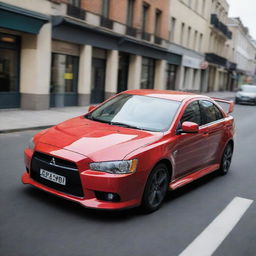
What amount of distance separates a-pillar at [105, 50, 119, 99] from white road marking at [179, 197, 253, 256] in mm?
16774

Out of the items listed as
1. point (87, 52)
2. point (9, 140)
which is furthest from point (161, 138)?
point (87, 52)

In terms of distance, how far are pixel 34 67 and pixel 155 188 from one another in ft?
39.2

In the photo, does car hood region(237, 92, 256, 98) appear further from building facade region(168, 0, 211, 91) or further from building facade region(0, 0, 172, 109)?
building facade region(0, 0, 172, 109)

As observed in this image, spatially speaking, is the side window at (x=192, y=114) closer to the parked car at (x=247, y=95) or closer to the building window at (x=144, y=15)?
the building window at (x=144, y=15)

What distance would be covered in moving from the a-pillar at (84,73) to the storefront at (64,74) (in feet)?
0.67

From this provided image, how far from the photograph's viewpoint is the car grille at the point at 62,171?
14.5ft

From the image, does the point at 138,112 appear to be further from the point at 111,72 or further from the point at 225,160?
the point at 111,72

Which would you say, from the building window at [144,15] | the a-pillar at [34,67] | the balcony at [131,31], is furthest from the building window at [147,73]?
the a-pillar at [34,67]

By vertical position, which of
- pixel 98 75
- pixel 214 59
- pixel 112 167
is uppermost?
pixel 214 59

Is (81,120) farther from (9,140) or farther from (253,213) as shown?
(9,140)

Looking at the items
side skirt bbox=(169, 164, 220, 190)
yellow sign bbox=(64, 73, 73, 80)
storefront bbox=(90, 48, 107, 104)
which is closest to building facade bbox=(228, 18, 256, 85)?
storefront bbox=(90, 48, 107, 104)

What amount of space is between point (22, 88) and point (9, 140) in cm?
700

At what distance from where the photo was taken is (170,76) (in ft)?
108

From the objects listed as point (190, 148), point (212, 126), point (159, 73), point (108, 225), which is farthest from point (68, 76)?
point (108, 225)
